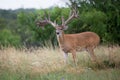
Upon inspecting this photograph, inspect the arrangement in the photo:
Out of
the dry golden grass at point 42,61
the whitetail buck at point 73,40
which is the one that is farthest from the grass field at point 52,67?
the whitetail buck at point 73,40

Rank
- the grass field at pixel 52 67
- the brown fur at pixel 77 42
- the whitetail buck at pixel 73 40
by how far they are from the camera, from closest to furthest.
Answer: the grass field at pixel 52 67, the whitetail buck at pixel 73 40, the brown fur at pixel 77 42

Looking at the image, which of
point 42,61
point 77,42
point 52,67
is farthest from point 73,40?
point 52,67

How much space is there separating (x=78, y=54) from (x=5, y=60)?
308 centimetres

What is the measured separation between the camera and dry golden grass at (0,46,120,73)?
963cm

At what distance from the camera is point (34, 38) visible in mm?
26766

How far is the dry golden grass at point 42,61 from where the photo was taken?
31.6 ft

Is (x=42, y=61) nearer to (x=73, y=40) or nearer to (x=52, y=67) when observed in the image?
(x=52, y=67)

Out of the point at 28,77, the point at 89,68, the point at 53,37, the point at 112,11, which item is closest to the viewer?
the point at 28,77

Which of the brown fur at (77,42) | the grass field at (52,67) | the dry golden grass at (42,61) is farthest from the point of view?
the brown fur at (77,42)

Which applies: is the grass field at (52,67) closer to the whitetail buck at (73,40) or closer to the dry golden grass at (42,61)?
the dry golden grass at (42,61)

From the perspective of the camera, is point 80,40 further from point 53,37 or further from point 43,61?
point 53,37

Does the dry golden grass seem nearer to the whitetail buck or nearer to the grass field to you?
the grass field

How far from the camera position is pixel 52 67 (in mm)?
9844

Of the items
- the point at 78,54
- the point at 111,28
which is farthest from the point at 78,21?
the point at 78,54
